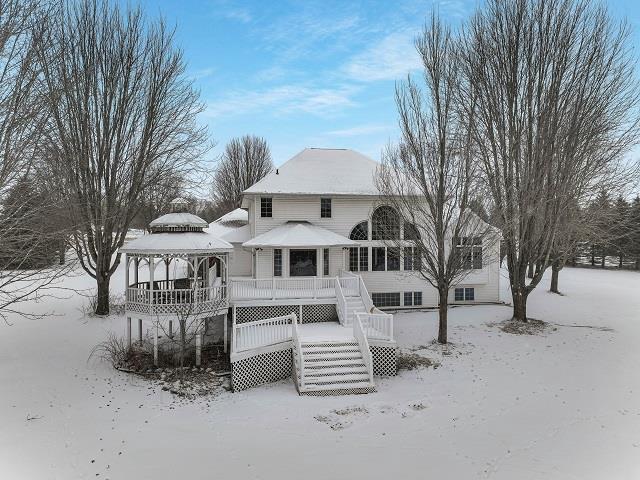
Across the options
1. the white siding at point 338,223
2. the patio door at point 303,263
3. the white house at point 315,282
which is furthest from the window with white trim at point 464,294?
the patio door at point 303,263

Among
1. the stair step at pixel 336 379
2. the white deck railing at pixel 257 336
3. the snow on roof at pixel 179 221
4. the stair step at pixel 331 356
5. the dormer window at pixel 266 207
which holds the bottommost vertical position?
the stair step at pixel 336 379

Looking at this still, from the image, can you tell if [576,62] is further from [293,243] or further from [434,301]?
[293,243]

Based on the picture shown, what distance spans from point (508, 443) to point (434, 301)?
41.7 feet

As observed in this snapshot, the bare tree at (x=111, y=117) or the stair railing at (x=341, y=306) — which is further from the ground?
the bare tree at (x=111, y=117)

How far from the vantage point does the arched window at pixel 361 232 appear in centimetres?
1920

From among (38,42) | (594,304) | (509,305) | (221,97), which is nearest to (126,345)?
(38,42)

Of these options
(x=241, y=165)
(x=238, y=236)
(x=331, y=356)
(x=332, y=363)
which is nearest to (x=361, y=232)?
(x=238, y=236)

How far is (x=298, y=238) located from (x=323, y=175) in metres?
4.49

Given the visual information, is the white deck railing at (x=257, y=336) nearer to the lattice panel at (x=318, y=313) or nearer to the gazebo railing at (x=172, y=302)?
the gazebo railing at (x=172, y=302)

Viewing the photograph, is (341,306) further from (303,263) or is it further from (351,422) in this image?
(351,422)

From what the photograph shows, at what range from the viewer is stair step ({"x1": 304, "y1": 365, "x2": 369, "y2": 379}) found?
10695mm

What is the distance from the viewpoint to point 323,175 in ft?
63.9

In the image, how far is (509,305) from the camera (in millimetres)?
20250

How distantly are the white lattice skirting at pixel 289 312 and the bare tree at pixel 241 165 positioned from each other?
3356 cm
